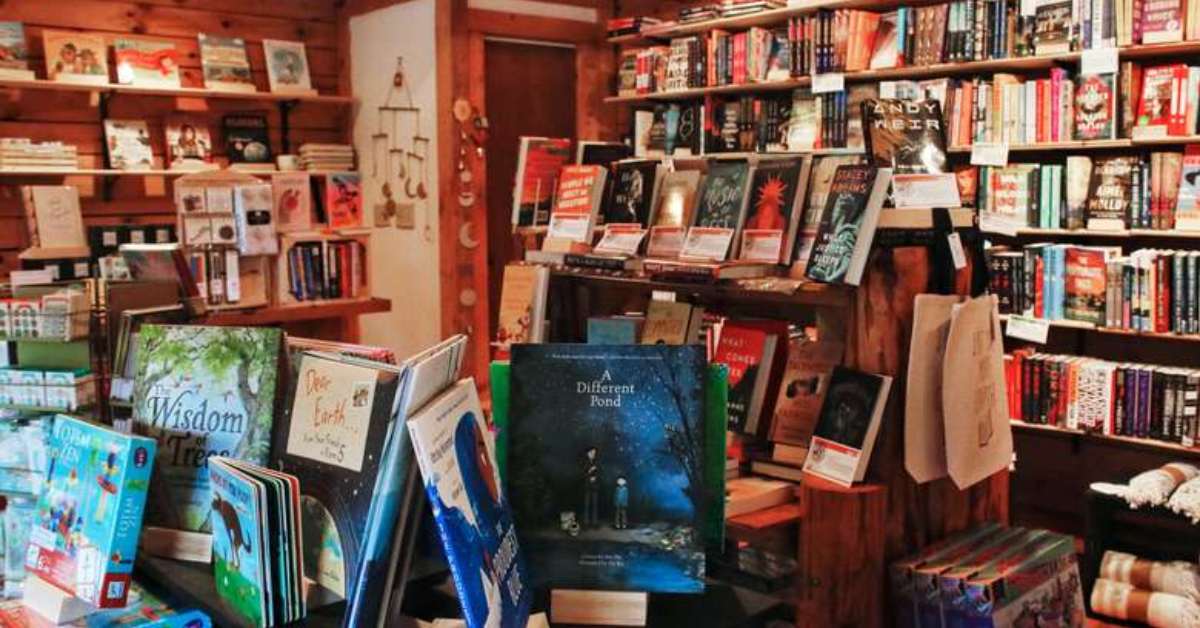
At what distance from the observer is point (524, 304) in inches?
125

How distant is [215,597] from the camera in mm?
1570

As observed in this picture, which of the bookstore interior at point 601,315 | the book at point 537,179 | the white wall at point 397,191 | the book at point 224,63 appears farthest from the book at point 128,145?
the book at point 537,179

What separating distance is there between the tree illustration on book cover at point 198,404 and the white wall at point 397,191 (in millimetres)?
4032

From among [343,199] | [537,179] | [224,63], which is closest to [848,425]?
[537,179]

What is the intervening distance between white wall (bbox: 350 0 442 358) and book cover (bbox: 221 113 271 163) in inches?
20.6

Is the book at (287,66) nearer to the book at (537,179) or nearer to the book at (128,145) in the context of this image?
the book at (128,145)

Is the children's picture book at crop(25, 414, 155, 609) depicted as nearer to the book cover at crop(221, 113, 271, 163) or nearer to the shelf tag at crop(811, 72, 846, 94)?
the shelf tag at crop(811, 72, 846, 94)

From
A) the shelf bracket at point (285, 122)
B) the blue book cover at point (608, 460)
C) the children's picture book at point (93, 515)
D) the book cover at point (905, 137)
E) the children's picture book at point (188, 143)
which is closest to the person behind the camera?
the children's picture book at point (93, 515)

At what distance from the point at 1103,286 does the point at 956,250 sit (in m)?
2.01

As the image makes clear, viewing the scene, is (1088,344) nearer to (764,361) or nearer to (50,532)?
(764,361)

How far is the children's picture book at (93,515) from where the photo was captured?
151 cm

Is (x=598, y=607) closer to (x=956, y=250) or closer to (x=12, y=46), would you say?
(x=956, y=250)

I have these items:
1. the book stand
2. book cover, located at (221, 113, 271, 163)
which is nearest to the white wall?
book cover, located at (221, 113, 271, 163)

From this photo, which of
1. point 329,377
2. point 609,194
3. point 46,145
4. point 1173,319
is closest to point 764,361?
point 609,194
